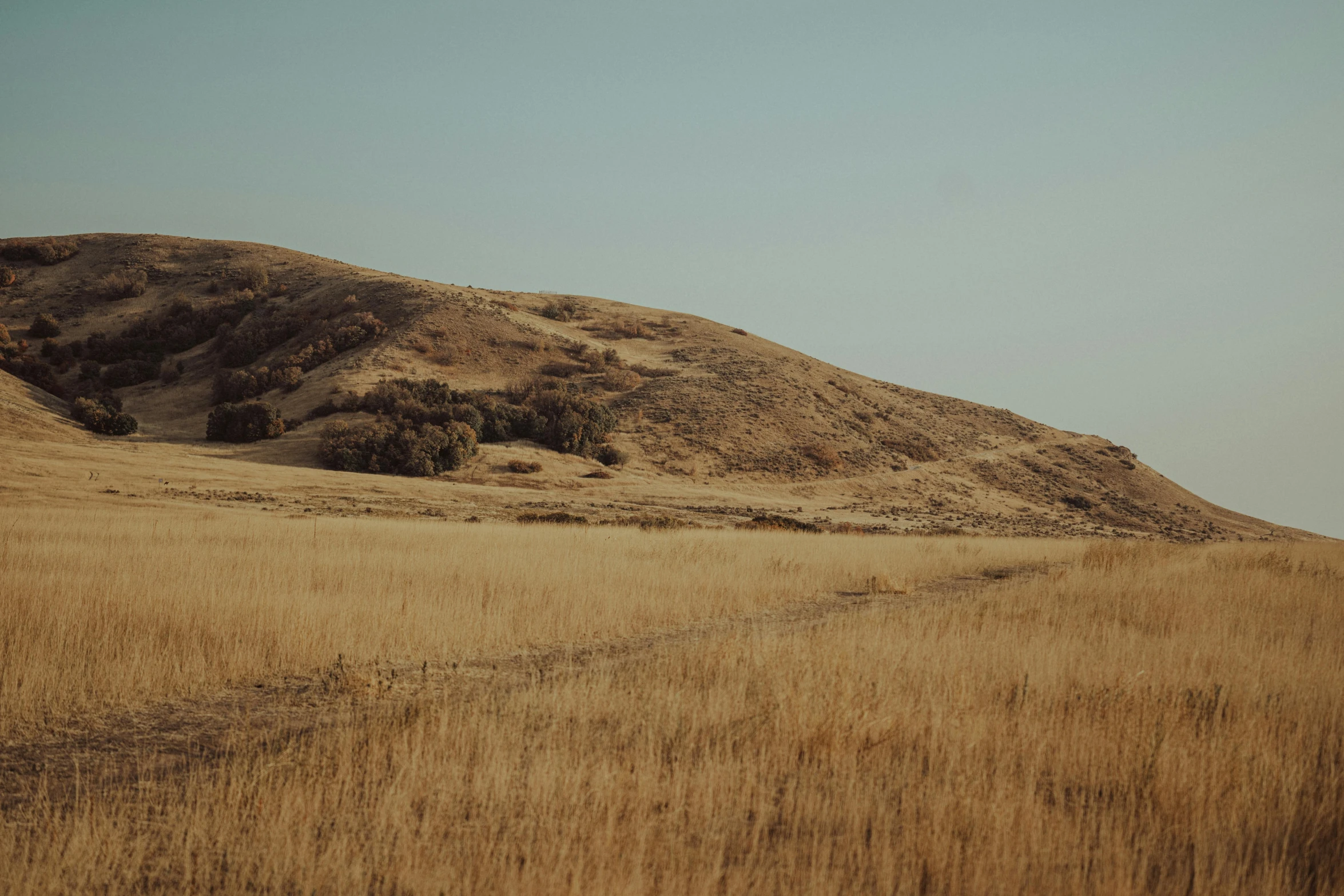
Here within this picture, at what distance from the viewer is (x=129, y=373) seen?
56.1 meters

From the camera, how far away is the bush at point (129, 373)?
55406 millimetres

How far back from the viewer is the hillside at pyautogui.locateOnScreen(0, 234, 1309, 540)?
3425cm

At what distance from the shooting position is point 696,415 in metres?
53.8

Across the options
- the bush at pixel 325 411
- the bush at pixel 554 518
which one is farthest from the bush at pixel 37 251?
the bush at pixel 554 518

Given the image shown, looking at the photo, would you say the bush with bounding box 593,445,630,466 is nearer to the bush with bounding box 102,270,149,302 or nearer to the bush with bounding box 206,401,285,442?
the bush with bounding box 206,401,285,442

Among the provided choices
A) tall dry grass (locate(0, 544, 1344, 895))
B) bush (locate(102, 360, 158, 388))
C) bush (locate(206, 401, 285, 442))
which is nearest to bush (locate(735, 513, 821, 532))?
tall dry grass (locate(0, 544, 1344, 895))

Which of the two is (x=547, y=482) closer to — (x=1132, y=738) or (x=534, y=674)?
(x=534, y=674)

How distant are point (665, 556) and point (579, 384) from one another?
39.7 meters

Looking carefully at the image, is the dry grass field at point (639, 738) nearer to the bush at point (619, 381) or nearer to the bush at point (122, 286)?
the bush at point (619, 381)

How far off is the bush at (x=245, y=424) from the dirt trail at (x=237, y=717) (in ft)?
124

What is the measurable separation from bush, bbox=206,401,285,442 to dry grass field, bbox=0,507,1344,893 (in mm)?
30991

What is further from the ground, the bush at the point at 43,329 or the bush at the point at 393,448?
the bush at the point at 43,329

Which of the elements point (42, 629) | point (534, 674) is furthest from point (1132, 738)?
point (42, 629)

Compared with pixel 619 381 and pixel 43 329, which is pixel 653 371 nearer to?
pixel 619 381
